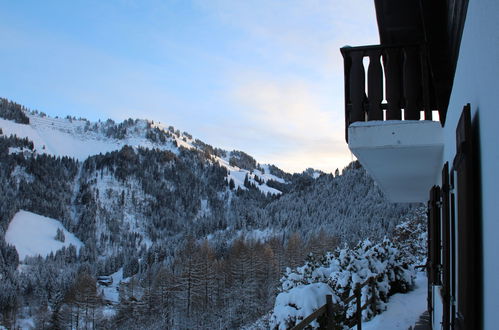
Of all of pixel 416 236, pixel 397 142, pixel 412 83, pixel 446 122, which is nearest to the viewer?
pixel 446 122

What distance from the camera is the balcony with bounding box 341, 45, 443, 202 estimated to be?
163 inches

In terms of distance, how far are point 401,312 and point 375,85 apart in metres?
6.09

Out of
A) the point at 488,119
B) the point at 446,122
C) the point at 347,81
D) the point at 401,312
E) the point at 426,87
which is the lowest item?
the point at 401,312

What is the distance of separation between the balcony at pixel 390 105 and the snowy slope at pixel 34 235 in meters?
122

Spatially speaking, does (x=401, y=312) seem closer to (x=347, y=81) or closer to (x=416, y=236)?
(x=347, y=81)

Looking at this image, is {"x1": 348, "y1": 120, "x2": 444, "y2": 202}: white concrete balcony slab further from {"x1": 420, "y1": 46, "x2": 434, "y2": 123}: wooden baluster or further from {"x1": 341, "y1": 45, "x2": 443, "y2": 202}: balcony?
{"x1": 420, "y1": 46, "x2": 434, "y2": 123}: wooden baluster

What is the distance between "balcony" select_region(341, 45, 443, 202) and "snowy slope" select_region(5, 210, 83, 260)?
122 m

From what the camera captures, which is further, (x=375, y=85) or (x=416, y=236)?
(x=416, y=236)

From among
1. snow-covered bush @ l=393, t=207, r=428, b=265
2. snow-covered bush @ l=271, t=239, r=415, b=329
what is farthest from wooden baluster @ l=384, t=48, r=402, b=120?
snow-covered bush @ l=393, t=207, r=428, b=265

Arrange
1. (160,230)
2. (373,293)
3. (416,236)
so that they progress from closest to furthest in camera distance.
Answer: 1. (373,293)
2. (416,236)
3. (160,230)

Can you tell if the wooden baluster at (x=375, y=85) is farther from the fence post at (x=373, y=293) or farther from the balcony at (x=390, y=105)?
the fence post at (x=373, y=293)

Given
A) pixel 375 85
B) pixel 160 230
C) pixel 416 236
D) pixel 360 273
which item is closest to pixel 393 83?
pixel 375 85

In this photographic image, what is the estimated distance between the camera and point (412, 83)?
4.35 m

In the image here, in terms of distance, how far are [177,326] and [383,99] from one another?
157ft
